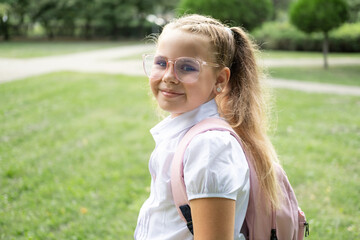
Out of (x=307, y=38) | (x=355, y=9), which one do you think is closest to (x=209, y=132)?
(x=307, y=38)

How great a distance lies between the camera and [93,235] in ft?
9.17

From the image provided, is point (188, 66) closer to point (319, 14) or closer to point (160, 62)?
point (160, 62)

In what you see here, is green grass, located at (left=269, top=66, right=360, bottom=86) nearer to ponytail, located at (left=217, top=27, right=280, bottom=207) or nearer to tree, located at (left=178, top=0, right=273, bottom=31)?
tree, located at (left=178, top=0, right=273, bottom=31)

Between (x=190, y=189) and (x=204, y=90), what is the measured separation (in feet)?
1.23

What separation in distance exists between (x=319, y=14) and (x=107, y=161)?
29.6 ft

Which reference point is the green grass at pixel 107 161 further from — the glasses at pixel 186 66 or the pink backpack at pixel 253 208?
the pink backpack at pixel 253 208

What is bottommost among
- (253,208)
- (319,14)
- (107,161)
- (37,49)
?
(107,161)

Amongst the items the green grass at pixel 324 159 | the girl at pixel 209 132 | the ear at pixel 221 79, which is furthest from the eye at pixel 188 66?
the green grass at pixel 324 159

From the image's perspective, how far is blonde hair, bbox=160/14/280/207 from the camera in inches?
47.9

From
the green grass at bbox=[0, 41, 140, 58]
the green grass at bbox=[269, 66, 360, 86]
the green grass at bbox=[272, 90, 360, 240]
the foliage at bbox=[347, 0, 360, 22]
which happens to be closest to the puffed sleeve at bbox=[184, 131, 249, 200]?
the green grass at bbox=[272, 90, 360, 240]

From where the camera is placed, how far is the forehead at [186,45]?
120cm

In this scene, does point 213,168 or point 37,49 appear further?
point 37,49

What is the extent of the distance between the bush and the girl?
16304 millimetres

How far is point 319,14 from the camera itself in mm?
10617
